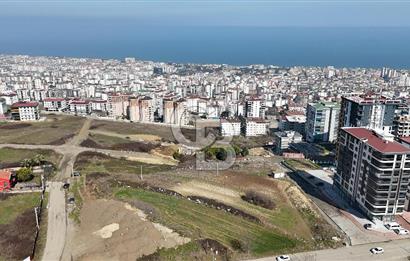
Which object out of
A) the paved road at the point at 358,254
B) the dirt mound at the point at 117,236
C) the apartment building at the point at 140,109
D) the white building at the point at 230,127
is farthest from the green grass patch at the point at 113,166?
the apartment building at the point at 140,109

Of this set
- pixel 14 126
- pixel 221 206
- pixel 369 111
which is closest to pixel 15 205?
pixel 221 206

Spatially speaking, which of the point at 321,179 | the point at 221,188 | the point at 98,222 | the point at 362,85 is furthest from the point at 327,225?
the point at 362,85

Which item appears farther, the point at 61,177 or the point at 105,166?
the point at 105,166

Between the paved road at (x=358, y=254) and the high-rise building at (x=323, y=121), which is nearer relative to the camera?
the paved road at (x=358, y=254)

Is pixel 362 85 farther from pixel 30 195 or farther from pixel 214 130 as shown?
pixel 30 195

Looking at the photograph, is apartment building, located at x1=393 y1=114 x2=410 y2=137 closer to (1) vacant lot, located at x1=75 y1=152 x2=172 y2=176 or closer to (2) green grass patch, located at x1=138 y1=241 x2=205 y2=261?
(1) vacant lot, located at x1=75 y1=152 x2=172 y2=176

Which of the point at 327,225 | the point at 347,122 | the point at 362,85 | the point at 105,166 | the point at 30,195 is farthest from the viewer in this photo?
the point at 362,85

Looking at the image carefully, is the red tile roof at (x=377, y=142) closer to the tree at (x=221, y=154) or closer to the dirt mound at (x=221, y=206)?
the dirt mound at (x=221, y=206)
